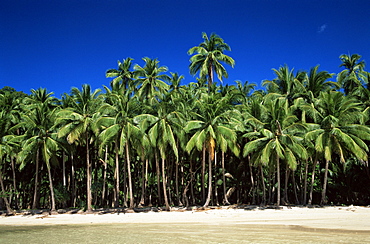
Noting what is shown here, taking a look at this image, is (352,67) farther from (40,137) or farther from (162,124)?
(40,137)

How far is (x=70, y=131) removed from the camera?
74.7 ft

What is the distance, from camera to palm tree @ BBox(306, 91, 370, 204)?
68.4ft

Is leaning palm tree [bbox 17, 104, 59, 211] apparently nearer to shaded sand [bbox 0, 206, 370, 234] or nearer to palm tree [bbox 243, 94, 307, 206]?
shaded sand [bbox 0, 206, 370, 234]

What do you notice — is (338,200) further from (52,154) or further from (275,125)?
(52,154)

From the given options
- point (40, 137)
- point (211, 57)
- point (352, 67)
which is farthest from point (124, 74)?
point (352, 67)

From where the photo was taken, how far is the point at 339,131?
21.0 meters

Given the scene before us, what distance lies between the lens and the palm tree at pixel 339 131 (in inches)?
820

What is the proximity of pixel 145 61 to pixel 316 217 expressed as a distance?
22450mm

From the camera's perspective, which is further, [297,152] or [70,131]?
[70,131]

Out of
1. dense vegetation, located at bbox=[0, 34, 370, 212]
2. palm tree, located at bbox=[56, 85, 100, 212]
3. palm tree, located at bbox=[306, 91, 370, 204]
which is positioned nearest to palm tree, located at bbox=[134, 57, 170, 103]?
dense vegetation, located at bbox=[0, 34, 370, 212]

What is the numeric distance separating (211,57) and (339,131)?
13.9m

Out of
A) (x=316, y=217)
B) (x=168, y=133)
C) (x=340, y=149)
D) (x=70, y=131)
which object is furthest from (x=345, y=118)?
(x=70, y=131)

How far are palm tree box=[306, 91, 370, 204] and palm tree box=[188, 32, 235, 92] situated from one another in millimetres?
10805

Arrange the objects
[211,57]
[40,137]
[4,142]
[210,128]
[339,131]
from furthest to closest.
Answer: [211,57]
[4,142]
[40,137]
[210,128]
[339,131]
